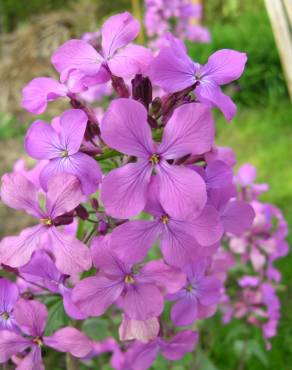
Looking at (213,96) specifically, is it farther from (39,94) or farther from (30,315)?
(30,315)

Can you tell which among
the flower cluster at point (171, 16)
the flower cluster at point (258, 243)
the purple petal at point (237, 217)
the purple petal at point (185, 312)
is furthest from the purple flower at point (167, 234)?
the flower cluster at point (171, 16)

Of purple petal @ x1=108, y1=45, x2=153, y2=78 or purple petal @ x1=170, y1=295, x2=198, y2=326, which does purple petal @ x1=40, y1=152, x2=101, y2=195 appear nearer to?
purple petal @ x1=108, y1=45, x2=153, y2=78

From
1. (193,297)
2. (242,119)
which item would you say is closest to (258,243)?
(193,297)

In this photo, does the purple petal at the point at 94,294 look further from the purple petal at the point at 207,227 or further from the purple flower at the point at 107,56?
the purple flower at the point at 107,56

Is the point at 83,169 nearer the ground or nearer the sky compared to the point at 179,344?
nearer the sky

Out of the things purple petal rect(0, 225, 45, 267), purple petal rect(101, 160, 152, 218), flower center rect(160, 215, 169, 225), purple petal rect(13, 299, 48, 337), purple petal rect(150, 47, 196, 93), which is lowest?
purple petal rect(13, 299, 48, 337)

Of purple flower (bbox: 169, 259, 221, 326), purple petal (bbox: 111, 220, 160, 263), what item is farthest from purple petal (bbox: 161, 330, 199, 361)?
purple petal (bbox: 111, 220, 160, 263)

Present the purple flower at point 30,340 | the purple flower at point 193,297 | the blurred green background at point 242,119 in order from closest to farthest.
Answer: the purple flower at point 30,340
the purple flower at point 193,297
the blurred green background at point 242,119
